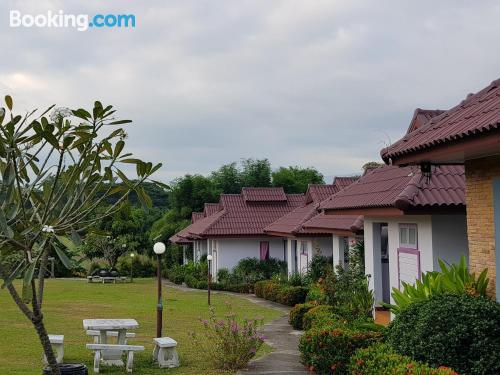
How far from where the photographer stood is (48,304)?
27.5 meters

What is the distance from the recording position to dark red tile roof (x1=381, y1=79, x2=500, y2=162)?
7.01 meters

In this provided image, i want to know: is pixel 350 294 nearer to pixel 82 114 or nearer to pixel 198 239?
pixel 82 114

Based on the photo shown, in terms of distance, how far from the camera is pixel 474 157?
8930 millimetres

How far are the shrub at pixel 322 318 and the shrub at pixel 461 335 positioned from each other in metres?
4.63

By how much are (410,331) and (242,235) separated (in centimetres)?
2722

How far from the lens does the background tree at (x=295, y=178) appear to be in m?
66.7

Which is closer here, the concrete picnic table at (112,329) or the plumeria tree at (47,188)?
the plumeria tree at (47,188)

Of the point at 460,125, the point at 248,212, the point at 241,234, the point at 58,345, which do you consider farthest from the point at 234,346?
the point at 248,212

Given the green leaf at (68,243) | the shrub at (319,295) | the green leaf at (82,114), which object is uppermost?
the green leaf at (82,114)

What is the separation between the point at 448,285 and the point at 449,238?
3145 millimetres

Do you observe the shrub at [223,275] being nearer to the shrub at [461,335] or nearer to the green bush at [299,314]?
the green bush at [299,314]

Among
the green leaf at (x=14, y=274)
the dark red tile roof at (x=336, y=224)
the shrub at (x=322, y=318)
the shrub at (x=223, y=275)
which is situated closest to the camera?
the green leaf at (x=14, y=274)

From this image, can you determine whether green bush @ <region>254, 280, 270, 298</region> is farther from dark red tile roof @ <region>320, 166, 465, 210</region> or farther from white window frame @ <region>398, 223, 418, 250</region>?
white window frame @ <region>398, 223, 418, 250</region>

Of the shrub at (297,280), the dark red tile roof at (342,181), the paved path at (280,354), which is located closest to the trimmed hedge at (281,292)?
the shrub at (297,280)
